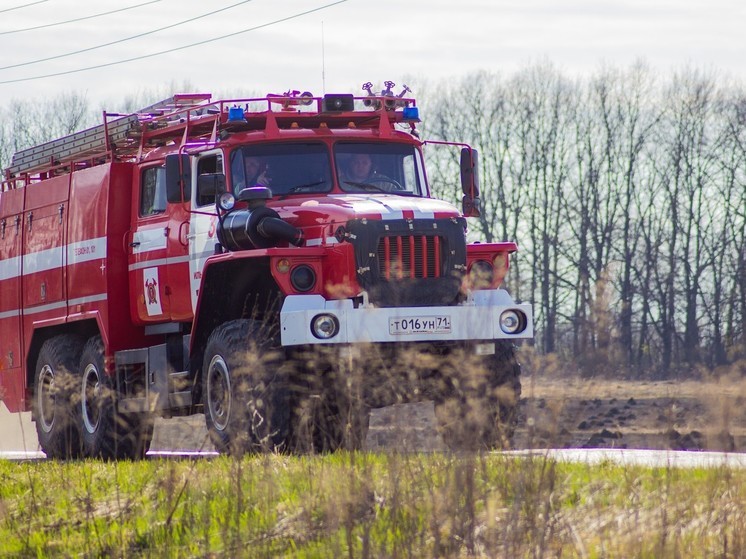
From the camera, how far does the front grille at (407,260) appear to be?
13.2 meters

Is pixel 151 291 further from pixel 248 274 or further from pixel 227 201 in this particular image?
pixel 248 274

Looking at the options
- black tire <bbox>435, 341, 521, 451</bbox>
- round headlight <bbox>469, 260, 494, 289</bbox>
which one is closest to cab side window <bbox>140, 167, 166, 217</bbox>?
round headlight <bbox>469, 260, 494, 289</bbox>

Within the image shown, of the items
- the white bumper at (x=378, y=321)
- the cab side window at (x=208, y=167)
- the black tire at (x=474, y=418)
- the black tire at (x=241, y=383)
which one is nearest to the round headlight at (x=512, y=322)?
the white bumper at (x=378, y=321)

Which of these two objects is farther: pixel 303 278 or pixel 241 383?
pixel 303 278

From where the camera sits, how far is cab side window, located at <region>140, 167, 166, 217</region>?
15.5 m

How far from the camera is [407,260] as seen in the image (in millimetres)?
13430

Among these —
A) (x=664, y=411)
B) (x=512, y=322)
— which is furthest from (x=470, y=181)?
(x=664, y=411)

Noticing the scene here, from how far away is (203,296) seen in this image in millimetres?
14141

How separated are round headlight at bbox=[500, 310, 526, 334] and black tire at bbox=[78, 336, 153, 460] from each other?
4.56m

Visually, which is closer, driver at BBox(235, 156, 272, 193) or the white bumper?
the white bumper

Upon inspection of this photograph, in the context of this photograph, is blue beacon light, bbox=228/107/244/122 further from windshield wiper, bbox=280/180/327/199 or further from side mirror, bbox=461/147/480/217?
side mirror, bbox=461/147/480/217

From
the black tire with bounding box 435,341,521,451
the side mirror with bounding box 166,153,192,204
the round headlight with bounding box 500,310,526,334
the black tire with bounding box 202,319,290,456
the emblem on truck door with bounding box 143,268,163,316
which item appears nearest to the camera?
the black tire with bounding box 435,341,521,451

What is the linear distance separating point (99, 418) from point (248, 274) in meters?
3.44

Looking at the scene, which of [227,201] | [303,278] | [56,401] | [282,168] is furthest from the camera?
[56,401]
